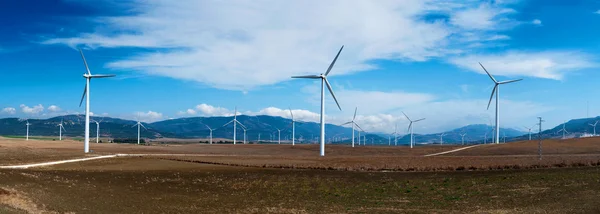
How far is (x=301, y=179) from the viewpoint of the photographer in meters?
46.4

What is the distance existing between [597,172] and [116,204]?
41.2m

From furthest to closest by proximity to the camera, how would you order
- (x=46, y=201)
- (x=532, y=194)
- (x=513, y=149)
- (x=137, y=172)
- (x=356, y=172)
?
1. (x=513, y=149)
2. (x=356, y=172)
3. (x=137, y=172)
4. (x=532, y=194)
5. (x=46, y=201)

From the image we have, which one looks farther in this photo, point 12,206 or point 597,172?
point 597,172

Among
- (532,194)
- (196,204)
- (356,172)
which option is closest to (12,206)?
(196,204)

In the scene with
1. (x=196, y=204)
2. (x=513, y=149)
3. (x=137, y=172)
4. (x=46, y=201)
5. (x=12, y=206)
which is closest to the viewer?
(x=12, y=206)

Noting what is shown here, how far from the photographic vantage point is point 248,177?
47.9m

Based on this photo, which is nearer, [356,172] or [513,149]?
[356,172]

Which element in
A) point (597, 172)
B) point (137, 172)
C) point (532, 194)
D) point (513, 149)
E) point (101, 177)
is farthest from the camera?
point (513, 149)

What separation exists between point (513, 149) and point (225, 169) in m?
72.6

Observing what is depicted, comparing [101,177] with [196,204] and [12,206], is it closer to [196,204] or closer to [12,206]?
[196,204]

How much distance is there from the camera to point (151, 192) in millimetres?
35906

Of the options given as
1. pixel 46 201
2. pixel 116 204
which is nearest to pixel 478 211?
pixel 116 204

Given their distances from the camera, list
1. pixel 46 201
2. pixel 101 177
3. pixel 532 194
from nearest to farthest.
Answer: pixel 46 201
pixel 532 194
pixel 101 177

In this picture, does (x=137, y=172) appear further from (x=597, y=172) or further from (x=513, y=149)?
(x=513, y=149)
